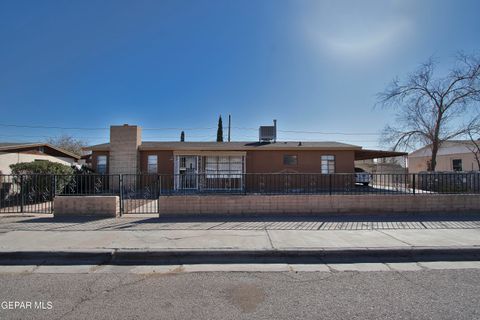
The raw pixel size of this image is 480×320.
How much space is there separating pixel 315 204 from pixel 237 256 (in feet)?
14.7

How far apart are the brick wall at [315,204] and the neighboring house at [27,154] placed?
1247 cm

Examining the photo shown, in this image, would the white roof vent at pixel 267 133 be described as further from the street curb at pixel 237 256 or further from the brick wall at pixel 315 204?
the street curb at pixel 237 256

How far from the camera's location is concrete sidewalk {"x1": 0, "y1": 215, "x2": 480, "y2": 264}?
523 centimetres

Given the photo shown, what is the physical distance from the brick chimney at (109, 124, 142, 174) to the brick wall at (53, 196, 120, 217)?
9.02 m

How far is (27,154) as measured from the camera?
17.3 m

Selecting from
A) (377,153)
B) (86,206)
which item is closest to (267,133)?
(377,153)

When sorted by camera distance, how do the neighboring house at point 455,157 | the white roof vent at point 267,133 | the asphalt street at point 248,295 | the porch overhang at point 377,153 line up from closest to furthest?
the asphalt street at point 248,295 < the porch overhang at point 377,153 < the white roof vent at point 267,133 < the neighboring house at point 455,157

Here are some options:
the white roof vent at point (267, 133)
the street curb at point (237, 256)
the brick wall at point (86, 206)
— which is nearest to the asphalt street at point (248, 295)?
the street curb at point (237, 256)

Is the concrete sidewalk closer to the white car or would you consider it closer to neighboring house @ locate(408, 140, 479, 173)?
the white car

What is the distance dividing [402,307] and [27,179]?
13.6 meters

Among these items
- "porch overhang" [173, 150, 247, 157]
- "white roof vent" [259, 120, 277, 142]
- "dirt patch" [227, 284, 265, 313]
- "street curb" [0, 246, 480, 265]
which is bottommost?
"dirt patch" [227, 284, 265, 313]

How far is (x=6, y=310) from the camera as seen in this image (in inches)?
130

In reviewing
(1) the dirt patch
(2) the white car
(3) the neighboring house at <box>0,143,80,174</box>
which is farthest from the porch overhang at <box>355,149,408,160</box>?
(3) the neighboring house at <box>0,143,80,174</box>

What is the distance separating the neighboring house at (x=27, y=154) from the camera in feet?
50.2
